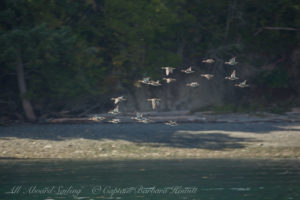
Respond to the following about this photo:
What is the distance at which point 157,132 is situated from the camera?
76.7 feet

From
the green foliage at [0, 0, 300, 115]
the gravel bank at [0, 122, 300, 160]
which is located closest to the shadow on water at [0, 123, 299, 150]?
the gravel bank at [0, 122, 300, 160]

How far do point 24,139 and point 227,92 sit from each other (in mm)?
13969

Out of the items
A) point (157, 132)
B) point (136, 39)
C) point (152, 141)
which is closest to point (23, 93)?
point (136, 39)

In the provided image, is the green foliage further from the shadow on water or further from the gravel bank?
the gravel bank

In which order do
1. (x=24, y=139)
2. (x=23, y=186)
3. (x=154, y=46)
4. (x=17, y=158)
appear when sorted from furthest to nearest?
(x=154, y=46) → (x=24, y=139) → (x=17, y=158) → (x=23, y=186)

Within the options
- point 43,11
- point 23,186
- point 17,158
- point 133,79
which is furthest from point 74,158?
point 133,79

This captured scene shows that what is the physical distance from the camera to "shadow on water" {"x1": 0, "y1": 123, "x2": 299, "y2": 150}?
21750 millimetres

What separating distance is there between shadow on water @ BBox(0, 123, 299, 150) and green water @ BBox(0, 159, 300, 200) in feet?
9.38

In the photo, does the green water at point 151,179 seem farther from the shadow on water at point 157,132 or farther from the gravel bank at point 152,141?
the shadow on water at point 157,132

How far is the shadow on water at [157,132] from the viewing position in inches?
856

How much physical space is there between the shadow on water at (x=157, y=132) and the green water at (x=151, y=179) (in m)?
2.86

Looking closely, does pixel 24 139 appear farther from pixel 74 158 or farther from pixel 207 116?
pixel 207 116

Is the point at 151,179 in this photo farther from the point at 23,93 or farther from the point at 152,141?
the point at 23,93

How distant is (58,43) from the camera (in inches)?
970
